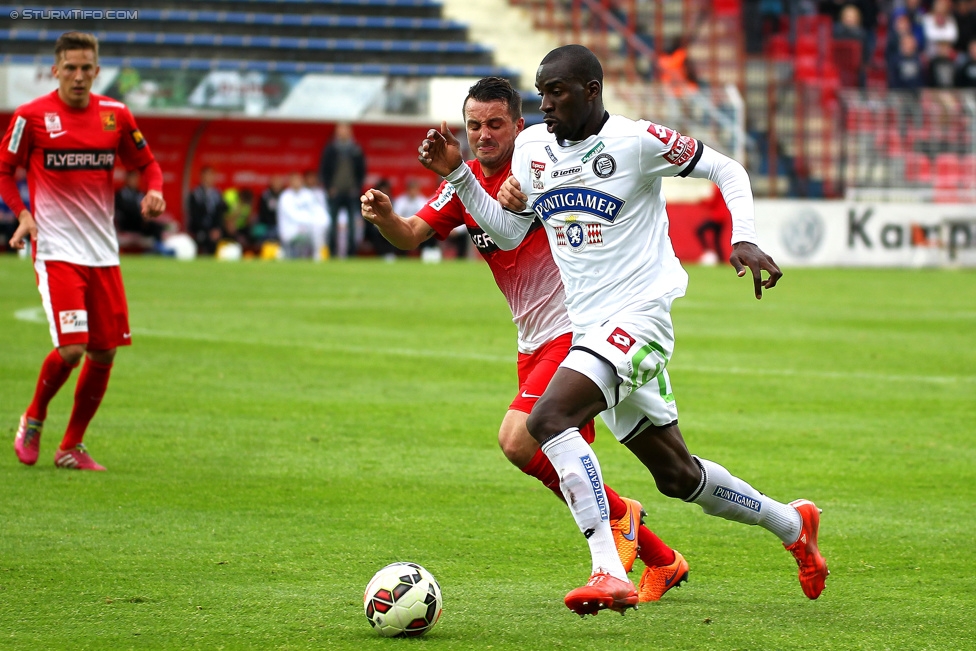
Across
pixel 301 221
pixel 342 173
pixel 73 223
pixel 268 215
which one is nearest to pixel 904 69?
pixel 342 173

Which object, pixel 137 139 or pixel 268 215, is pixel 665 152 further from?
pixel 268 215

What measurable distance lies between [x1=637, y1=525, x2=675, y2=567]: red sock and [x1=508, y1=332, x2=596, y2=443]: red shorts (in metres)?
0.44

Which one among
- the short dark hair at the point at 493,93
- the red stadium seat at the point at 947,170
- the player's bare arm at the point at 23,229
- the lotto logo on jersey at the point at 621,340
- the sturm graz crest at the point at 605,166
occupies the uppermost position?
the short dark hair at the point at 493,93

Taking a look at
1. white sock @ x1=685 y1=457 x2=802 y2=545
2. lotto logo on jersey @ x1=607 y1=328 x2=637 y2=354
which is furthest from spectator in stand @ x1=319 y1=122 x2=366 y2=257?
lotto logo on jersey @ x1=607 y1=328 x2=637 y2=354

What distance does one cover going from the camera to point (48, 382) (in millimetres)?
8141

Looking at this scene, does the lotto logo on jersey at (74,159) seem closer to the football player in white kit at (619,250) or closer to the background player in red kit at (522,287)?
the background player in red kit at (522,287)

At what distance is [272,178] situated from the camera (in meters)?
29.7

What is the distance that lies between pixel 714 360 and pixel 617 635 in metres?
8.52

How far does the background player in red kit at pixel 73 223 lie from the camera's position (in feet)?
25.9

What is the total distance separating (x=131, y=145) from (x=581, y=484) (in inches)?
180

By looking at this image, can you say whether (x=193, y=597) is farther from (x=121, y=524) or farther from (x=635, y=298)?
(x=635, y=298)

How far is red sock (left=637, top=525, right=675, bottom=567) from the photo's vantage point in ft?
17.7

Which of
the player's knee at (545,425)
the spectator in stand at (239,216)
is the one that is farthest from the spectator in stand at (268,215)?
the player's knee at (545,425)

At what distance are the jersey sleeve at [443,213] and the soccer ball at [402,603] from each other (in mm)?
1686
